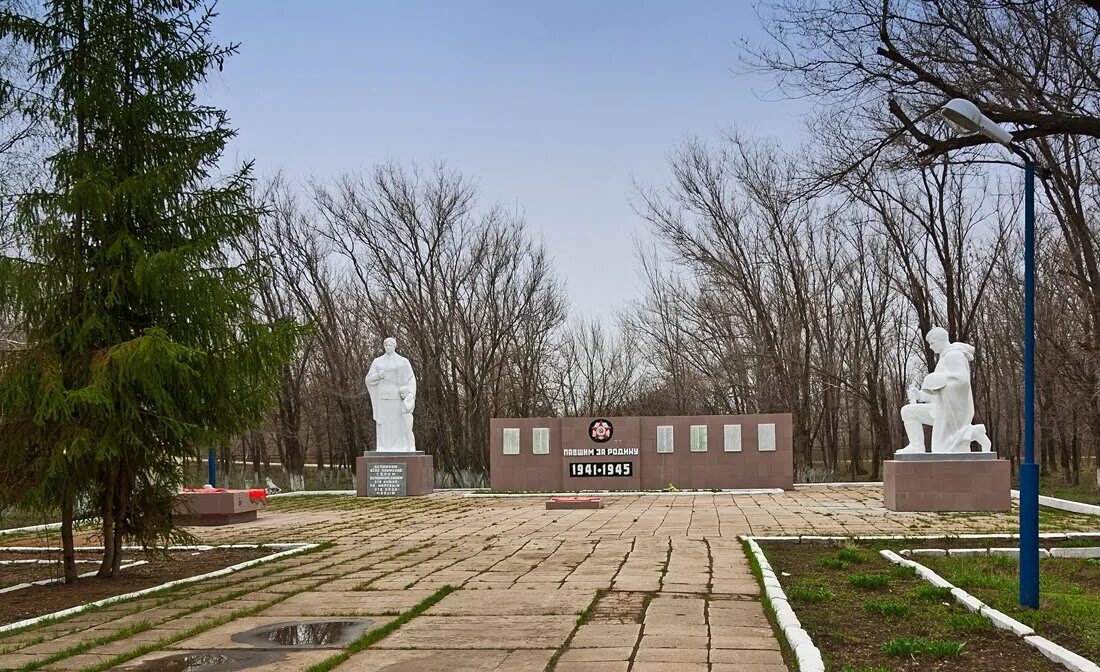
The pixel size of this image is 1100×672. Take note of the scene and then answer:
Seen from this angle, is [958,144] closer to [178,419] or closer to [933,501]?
[178,419]

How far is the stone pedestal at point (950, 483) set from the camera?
58.7 ft

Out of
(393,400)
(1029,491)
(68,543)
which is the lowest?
(68,543)

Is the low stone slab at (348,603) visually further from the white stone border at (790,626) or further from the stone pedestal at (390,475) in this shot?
the stone pedestal at (390,475)

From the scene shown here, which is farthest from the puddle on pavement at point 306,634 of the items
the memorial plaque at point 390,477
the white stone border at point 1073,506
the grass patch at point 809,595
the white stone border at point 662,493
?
the memorial plaque at point 390,477

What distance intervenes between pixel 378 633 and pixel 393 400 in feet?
64.0

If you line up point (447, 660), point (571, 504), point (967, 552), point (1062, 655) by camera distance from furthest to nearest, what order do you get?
point (571, 504) < point (967, 552) < point (447, 660) < point (1062, 655)

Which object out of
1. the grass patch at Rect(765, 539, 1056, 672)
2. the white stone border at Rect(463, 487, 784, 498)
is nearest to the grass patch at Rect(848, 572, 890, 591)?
the grass patch at Rect(765, 539, 1056, 672)

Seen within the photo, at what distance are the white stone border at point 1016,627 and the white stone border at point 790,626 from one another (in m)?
1.31

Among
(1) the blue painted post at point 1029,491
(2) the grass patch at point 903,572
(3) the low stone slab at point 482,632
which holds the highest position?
(1) the blue painted post at point 1029,491

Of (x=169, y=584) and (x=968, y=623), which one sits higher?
(x=968, y=623)

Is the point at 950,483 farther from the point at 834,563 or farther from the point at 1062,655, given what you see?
the point at 1062,655

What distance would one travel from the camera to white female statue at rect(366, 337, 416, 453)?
2642 cm

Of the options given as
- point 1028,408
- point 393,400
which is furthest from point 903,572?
point 393,400

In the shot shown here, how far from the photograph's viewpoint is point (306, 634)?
732 centimetres
